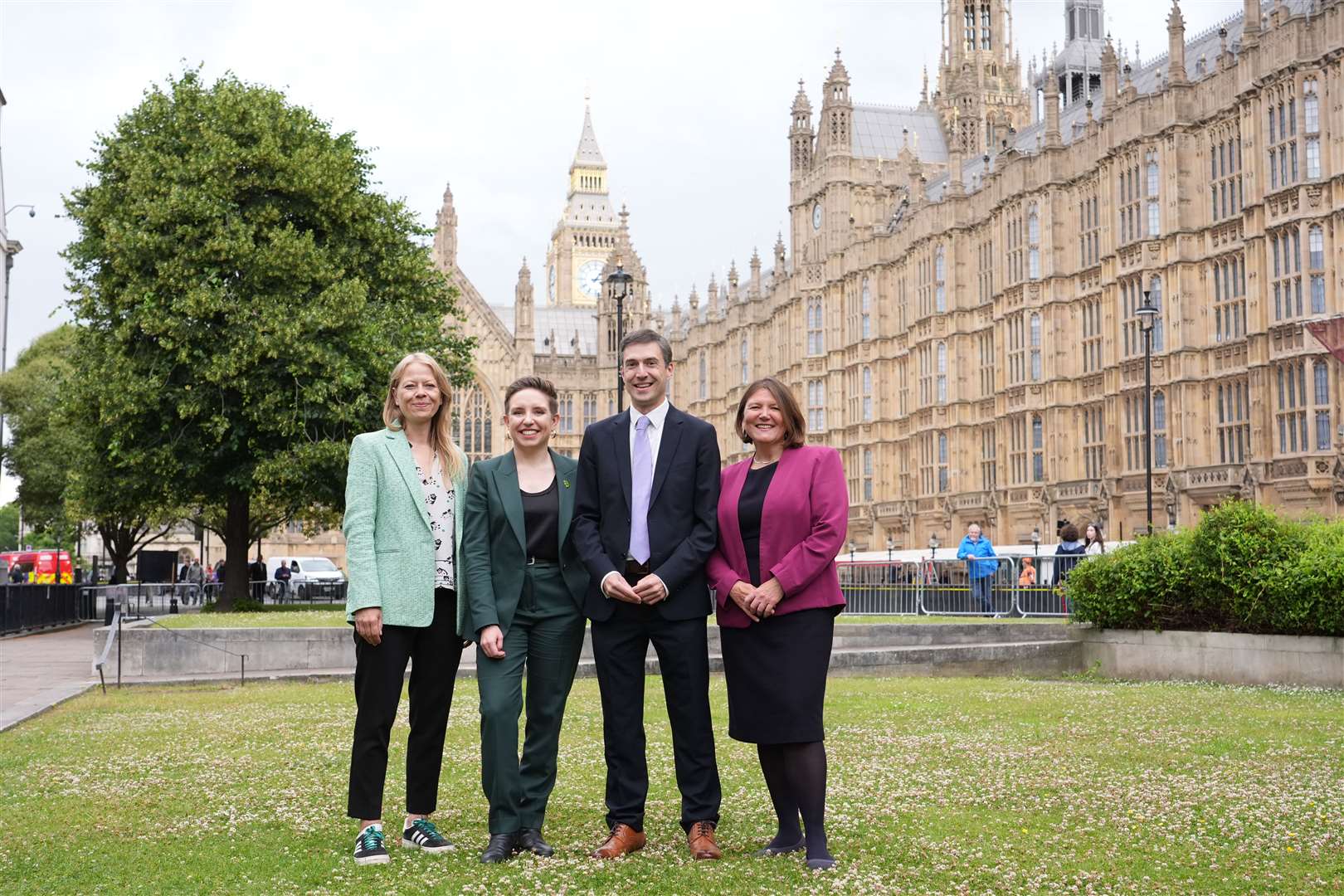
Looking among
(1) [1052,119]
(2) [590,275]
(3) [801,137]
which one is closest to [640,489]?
(1) [1052,119]

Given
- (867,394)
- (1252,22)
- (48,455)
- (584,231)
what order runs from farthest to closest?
(584,231) < (867,394) < (48,455) < (1252,22)

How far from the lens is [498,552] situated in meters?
6.46

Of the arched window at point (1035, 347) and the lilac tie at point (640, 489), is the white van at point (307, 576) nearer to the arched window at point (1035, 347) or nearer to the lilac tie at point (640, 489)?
the arched window at point (1035, 347)

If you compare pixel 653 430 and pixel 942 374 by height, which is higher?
pixel 942 374

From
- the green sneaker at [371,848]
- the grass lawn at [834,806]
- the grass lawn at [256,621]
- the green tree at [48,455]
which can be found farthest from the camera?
the green tree at [48,455]

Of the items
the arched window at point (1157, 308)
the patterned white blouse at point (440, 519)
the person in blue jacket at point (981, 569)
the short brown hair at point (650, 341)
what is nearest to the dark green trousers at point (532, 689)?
the patterned white blouse at point (440, 519)

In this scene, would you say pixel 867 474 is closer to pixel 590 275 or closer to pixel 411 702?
pixel 411 702

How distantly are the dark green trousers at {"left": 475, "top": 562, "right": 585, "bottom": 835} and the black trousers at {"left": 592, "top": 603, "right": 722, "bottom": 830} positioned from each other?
200 mm

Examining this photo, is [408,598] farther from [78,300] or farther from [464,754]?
[78,300]

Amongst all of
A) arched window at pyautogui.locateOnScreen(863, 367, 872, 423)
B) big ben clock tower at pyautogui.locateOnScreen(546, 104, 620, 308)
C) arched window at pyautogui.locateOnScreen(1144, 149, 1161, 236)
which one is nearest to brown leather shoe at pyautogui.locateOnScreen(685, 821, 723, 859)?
arched window at pyautogui.locateOnScreen(1144, 149, 1161, 236)

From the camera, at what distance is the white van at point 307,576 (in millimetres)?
42344

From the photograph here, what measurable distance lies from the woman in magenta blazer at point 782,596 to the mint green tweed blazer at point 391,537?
1376 mm

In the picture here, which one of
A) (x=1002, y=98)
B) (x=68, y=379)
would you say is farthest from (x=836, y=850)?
(x=1002, y=98)

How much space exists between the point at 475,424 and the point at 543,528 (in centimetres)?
7534
